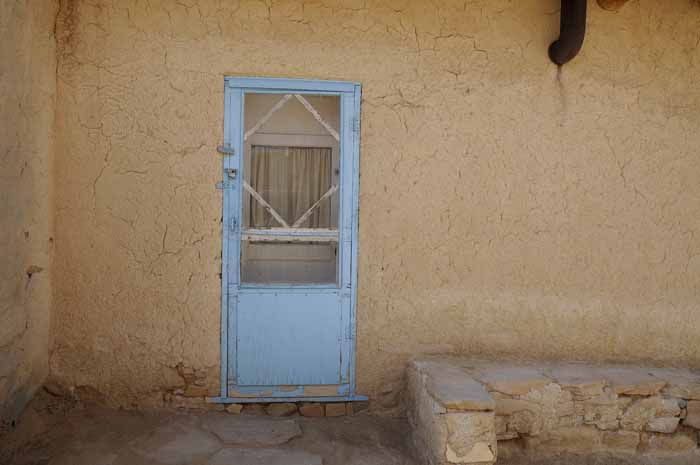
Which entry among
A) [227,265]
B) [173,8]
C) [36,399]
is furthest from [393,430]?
[173,8]

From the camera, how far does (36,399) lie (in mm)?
3299

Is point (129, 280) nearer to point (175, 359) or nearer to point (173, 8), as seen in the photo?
point (175, 359)

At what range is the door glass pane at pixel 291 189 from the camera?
11.9 ft

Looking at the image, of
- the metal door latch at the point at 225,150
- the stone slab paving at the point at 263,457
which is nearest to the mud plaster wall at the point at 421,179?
the metal door latch at the point at 225,150

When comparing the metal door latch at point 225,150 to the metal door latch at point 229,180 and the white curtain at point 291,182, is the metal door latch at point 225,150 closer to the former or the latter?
the metal door latch at point 229,180

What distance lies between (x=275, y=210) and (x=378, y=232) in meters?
0.70

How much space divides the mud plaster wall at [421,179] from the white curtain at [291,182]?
277mm

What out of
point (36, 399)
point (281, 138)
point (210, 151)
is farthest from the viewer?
point (281, 138)

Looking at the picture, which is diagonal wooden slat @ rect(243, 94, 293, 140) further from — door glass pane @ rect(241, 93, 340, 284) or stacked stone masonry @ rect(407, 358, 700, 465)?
stacked stone masonry @ rect(407, 358, 700, 465)

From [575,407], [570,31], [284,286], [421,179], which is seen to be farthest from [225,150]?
[575,407]

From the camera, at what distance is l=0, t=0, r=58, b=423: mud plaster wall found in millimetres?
2875

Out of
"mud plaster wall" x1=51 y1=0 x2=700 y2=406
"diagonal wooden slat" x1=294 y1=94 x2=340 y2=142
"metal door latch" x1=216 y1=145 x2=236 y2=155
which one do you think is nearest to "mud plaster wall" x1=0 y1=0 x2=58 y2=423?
"mud plaster wall" x1=51 y1=0 x2=700 y2=406

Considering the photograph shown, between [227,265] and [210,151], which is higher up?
[210,151]

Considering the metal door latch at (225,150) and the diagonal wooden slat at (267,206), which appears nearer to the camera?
the metal door latch at (225,150)
